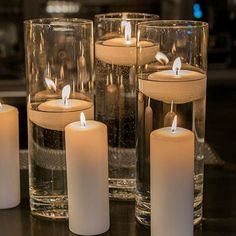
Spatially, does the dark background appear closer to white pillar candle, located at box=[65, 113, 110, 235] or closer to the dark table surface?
the dark table surface

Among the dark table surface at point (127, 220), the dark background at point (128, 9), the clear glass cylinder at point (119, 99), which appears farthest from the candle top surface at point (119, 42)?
the dark background at point (128, 9)

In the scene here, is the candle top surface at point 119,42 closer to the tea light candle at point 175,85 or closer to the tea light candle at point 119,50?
the tea light candle at point 119,50

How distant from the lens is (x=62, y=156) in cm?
93

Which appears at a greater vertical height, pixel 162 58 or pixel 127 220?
pixel 162 58

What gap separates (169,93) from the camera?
870 mm

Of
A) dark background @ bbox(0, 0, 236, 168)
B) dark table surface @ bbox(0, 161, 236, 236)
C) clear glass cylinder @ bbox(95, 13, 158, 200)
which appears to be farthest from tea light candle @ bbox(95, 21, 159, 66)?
dark background @ bbox(0, 0, 236, 168)

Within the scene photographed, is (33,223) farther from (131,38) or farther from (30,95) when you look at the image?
(131,38)

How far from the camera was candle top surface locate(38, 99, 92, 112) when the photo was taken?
926mm

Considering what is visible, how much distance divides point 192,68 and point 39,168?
262 mm

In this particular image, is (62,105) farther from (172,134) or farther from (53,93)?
(172,134)

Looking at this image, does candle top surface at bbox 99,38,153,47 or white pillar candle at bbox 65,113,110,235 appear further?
candle top surface at bbox 99,38,153,47

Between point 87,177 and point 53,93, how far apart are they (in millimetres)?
159

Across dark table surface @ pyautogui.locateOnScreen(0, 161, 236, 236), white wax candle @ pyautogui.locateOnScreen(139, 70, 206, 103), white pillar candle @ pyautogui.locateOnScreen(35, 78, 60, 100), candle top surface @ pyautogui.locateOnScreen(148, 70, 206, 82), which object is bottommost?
dark table surface @ pyautogui.locateOnScreen(0, 161, 236, 236)

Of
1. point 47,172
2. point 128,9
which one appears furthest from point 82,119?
point 128,9
